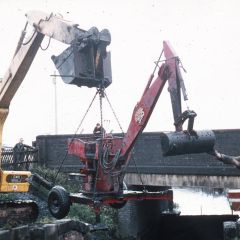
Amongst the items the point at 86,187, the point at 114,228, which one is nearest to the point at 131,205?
the point at 114,228

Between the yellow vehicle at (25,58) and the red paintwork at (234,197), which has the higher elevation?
the yellow vehicle at (25,58)

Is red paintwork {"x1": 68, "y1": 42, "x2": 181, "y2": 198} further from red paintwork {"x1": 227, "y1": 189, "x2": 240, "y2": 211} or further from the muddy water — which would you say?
the muddy water

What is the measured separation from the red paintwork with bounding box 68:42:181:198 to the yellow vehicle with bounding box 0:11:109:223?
131cm

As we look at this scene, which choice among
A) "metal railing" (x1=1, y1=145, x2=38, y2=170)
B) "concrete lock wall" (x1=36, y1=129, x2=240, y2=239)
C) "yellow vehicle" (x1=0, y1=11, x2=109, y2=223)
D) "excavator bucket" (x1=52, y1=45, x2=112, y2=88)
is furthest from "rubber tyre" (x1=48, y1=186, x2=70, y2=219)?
"metal railing" (x1=1, y1=145, x2=38, y2=170)

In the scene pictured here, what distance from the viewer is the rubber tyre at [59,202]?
8062 mm

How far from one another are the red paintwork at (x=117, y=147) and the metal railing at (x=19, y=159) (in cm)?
972

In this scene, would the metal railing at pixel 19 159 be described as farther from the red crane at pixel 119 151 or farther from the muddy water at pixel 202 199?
the muddy water at pixel 202 199

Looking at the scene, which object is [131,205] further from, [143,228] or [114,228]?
[143,228]

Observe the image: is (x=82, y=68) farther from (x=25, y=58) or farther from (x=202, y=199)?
(x=202, y=199)

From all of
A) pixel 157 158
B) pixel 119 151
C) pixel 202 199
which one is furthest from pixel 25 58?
pixel 202 199

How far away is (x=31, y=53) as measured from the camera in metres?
8.94

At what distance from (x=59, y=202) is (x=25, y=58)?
340cm

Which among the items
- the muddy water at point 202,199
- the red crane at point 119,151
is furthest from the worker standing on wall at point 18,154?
the muddy water at point 202,199

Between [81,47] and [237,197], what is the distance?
8862 mm
